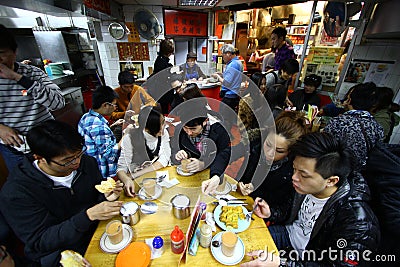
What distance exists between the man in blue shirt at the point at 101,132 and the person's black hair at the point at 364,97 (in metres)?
2.75

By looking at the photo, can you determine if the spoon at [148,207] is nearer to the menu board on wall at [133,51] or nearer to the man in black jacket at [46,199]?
the man in black jacket at [46,199]

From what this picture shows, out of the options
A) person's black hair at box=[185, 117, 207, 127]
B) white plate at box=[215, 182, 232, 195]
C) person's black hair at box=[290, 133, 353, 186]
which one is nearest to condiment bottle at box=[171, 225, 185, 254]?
white plate at box=[215, 182, 232, 195]

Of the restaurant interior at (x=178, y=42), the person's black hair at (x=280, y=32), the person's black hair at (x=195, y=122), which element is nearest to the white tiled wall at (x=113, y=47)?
the restaurant interior at (x=178, y=42)

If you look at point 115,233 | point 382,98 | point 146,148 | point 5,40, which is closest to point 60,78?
point 5,40

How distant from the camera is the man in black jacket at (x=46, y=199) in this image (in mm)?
1072

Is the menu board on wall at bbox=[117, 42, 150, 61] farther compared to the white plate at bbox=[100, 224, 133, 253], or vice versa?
the menu board on wall at bbox=[117, 42, 150, 61]

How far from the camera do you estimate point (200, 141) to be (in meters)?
2.08

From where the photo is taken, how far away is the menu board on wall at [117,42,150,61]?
5.28m

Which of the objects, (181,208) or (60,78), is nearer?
(181,208)

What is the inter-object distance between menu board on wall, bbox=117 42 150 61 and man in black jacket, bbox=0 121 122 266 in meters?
4.96

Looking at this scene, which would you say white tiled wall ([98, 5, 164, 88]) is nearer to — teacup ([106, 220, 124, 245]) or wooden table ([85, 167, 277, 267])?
wooden table ([85, 167, 277, 267])

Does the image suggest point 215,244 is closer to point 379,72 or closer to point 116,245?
point 116,245

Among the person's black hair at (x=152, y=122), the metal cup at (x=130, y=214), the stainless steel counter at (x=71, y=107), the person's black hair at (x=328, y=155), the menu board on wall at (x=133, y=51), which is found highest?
the menu board on wall at (x=133, y=51)

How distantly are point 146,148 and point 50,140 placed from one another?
3.48 ft
